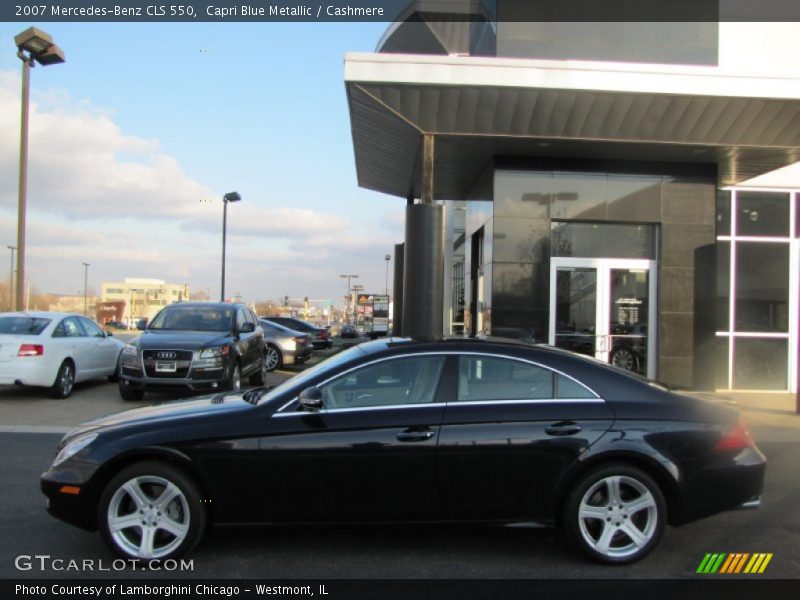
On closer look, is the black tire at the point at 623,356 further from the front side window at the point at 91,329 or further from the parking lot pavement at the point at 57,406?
the front side window at the point at 91,329

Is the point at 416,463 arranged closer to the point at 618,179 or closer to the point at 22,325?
the point at 22,325

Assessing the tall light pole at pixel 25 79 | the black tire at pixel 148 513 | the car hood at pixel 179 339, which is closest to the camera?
the black tire at pixel 148 513

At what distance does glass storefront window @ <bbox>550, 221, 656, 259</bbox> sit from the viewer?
43.2 ft

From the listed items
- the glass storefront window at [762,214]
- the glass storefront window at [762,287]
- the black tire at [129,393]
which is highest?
the glass storefront window at [762,214]

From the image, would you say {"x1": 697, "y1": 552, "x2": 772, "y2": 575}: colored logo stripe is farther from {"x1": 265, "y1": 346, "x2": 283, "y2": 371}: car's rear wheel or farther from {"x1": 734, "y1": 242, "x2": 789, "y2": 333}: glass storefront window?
{"x1": 265, "y1": 346, "x2": 283, "y2": 371}: car's rear wheel

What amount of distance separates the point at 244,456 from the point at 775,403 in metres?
11.0

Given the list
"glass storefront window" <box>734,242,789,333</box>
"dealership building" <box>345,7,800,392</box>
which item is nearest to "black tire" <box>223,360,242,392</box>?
"dealership building" <box>345,7,800,392</box>

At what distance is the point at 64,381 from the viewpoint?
1119cm

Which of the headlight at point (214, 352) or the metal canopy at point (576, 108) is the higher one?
the metal canopy at point (576, 108)

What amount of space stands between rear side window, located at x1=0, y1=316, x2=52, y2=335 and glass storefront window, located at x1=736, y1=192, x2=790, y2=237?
44.8ft

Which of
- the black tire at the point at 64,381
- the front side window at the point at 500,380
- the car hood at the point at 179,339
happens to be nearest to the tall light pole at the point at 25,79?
the black tire at the point at 64,381

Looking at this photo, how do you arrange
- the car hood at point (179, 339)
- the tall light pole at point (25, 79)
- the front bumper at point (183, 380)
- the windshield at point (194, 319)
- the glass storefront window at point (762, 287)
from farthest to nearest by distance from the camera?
the tall light pole at point (25, 79) < the glass storefront window at point (762, 287) < the windshield at point (194, 319) < the car hood at point (179, 339) < the front bumper at point (183, 380)

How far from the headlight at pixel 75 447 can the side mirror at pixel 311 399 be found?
1.36 meters

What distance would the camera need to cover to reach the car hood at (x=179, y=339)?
34.0 ft
